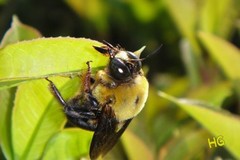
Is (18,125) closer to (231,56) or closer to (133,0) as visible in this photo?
(231,56)

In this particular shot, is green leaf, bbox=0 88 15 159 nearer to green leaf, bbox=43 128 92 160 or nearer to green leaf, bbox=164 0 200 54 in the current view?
green leaf, bbox=43 128 92 160

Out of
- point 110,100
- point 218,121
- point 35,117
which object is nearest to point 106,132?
point 110,100

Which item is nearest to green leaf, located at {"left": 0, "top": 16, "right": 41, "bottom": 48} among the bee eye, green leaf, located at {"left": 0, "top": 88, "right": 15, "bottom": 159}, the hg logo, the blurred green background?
green leaf, located at {"left": 0, "top": 88, "right": 15, "bottom": 159}

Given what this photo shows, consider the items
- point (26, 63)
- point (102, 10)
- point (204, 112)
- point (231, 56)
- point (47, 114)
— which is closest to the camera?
point (26, 63)

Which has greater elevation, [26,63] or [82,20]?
[26,63]

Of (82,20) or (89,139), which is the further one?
(82,20)

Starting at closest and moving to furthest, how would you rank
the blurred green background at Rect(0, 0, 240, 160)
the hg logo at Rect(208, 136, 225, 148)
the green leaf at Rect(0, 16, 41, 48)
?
the green leaf at Rect(0, 16, 41, 48) < the hg logo at Rect(208, 136, 225, 148) < the blurred green background at Rect(0, 0, 240, 160)

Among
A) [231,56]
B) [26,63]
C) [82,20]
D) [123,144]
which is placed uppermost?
[26,63]

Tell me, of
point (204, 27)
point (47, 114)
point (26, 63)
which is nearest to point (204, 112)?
point (47, 114)
